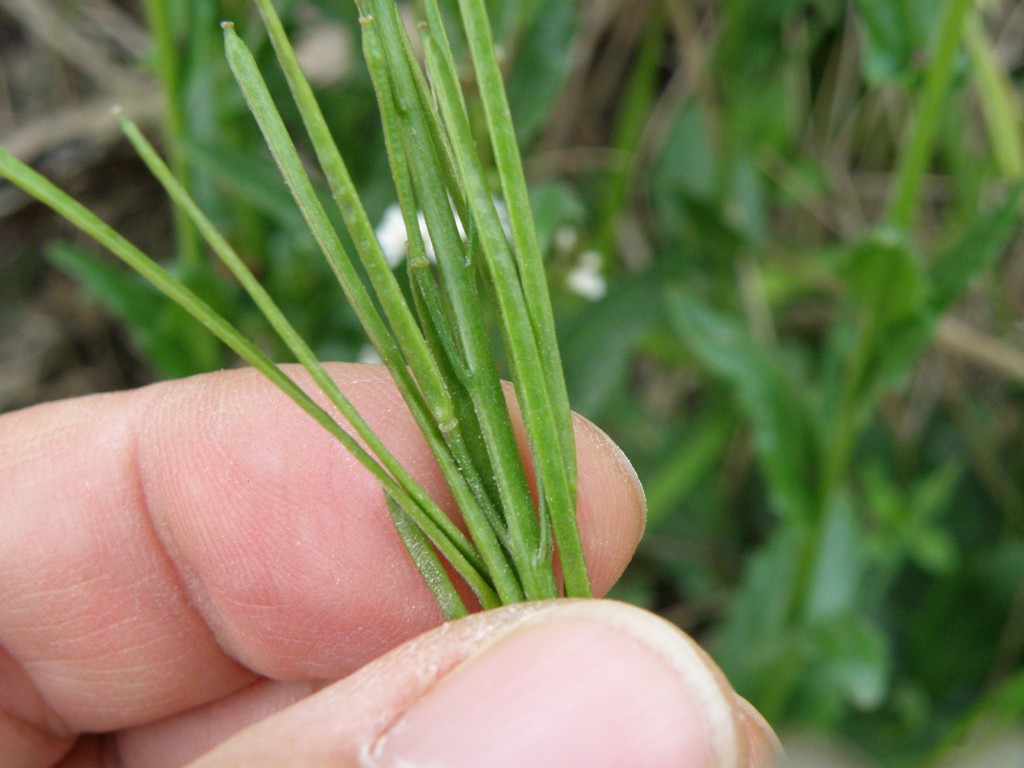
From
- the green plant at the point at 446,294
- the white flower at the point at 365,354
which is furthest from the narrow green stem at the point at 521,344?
the white flower at the point at 365,354

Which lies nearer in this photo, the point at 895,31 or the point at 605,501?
the point at 605,501

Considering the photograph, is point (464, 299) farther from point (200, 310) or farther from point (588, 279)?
point (588, 279)

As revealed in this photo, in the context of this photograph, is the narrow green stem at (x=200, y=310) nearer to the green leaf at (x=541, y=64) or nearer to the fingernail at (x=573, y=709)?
the fingernail at (x=573, y=709)

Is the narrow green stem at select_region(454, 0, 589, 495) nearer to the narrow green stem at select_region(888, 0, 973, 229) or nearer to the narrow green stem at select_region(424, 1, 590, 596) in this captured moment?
the narrow green stem at select_region(424, 1, 590, 596)

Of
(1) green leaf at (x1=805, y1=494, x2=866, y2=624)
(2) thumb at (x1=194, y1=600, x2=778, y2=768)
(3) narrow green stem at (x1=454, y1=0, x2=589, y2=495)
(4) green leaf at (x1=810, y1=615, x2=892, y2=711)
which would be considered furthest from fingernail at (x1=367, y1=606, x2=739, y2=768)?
(1) green leaf at (x1=805, y1=494, x2=866, y2=624)

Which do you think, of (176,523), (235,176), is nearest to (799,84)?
(235,176)

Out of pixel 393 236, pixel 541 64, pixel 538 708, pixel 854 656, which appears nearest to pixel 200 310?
pixel 538 708
